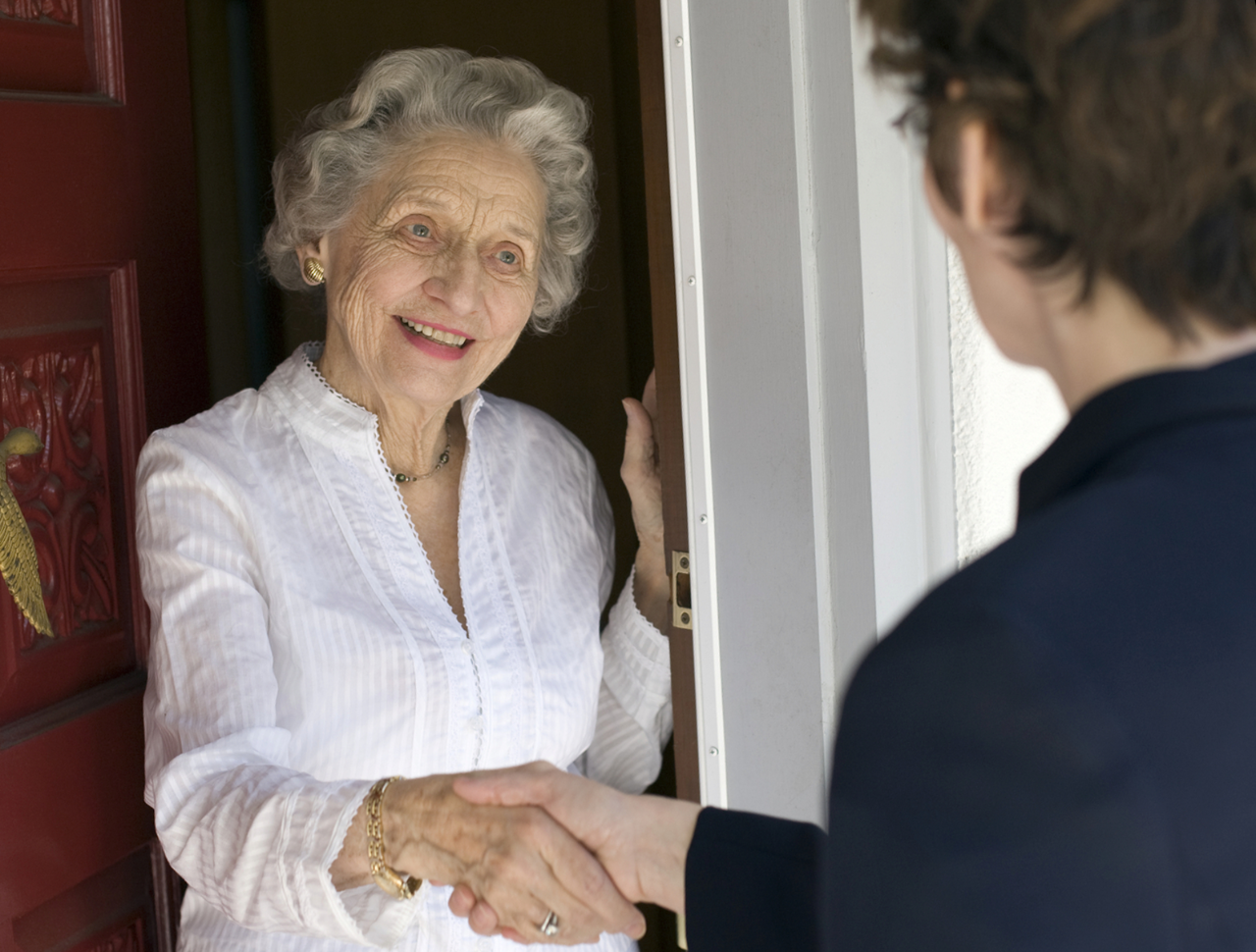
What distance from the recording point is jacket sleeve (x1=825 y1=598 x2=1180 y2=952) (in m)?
0.57

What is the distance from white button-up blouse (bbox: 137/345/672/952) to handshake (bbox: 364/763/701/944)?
0.27ft

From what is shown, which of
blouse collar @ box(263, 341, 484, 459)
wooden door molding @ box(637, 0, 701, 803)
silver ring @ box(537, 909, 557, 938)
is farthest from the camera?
blouse collar @ box(263, 341, 484, 459)

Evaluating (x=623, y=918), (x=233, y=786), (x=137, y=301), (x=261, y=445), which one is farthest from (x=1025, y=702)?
(x=137, y=301)

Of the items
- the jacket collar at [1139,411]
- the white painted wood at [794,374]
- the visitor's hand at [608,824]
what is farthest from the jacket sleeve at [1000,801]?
the white painted wood at [794,374]

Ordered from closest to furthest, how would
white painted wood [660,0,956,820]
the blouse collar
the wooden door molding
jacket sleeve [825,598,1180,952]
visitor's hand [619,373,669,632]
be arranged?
1. jacket sleeve [825,598,1180,952]
2. white painted wood [660,0,956,820]
3. the wooden door molding
4. the blouse collar
5. visitor's hand [619,373,669,632]

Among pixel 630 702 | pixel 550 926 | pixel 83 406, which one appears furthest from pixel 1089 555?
pixel 83 406

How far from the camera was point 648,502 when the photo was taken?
195 centimetres

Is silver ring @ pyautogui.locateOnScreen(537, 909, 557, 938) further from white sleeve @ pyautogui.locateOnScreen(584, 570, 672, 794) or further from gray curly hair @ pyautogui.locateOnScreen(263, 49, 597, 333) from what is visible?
gray curly hair @ pyautogui.locateOnScreen(263, 49, 597, 333)

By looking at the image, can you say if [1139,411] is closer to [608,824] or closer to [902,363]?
[608,824]

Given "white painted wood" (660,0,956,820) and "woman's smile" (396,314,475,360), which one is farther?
"woman's smile" (396,314,475,360)

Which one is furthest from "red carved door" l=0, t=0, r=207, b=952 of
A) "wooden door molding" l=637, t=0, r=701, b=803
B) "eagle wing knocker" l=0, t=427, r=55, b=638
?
"wooden door molding" l=637, t=0, r=701, b=803

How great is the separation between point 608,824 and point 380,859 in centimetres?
27

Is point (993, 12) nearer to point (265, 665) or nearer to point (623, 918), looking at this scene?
point (623, 918)

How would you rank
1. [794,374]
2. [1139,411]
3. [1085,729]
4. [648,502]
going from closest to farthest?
[1085,729], [1139,411], [794,374], [648,502]
